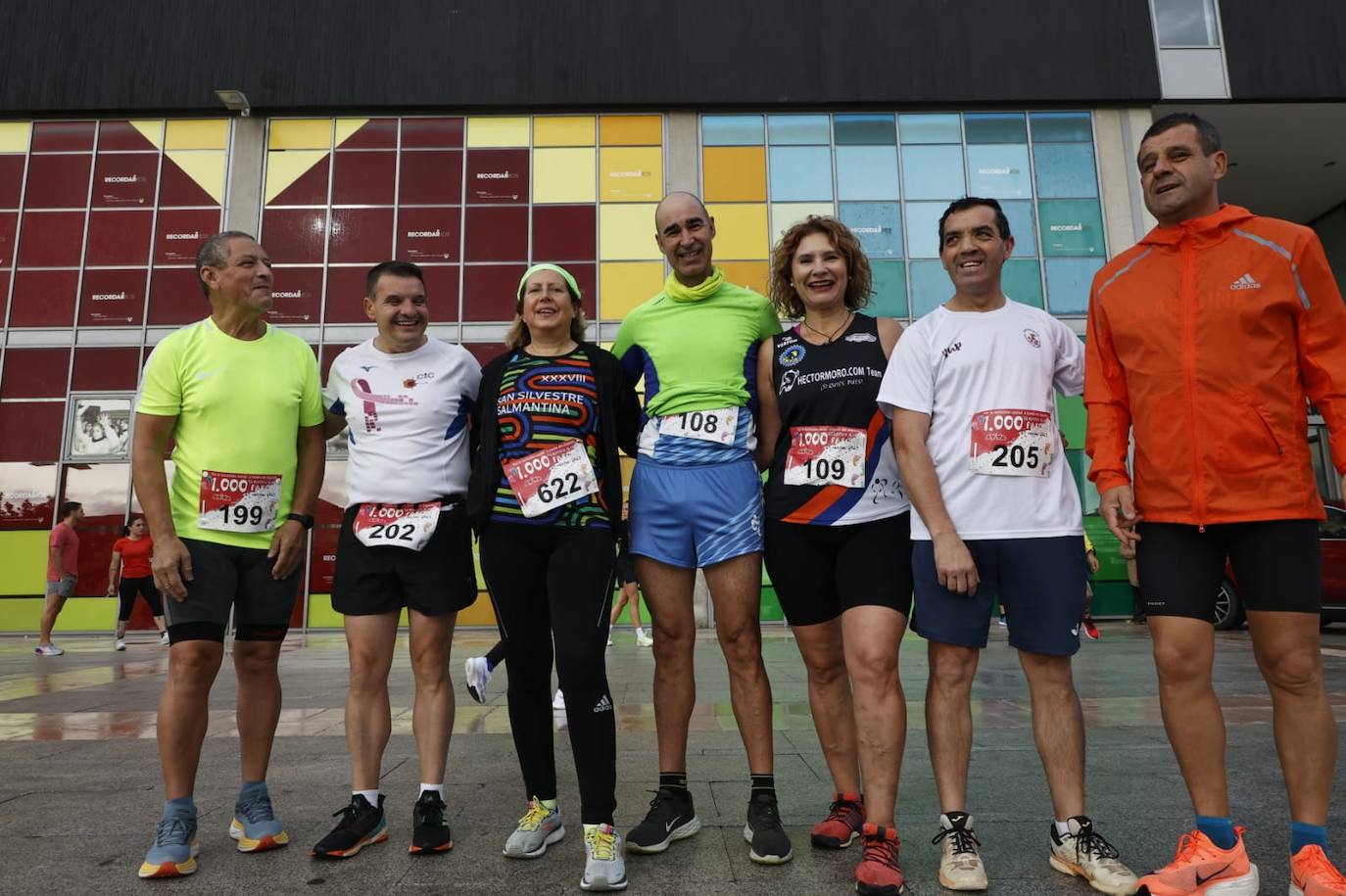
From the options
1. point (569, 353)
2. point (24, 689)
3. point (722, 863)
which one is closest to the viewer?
point (722, 863)

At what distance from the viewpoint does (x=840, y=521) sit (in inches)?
106

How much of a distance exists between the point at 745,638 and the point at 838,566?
0.39 metres

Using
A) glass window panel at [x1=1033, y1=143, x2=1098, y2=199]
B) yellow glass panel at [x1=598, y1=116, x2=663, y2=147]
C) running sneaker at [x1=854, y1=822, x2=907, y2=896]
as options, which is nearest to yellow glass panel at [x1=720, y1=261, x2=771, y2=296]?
yellow glass panel at [x1=598, y1=116, x2=663, y2=147]

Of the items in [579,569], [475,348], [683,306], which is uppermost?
[475,348]

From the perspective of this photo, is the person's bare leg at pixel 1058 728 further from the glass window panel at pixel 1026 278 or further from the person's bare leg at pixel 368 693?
the glass window panel at pixel 1026 278

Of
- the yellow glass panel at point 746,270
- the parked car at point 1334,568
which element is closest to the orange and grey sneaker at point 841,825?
the parked car at point 1334,568

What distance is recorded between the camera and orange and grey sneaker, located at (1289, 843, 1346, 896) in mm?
2052

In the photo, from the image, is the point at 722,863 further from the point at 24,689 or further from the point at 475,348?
the point at 475,348

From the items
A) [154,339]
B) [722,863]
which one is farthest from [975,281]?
[154,339]

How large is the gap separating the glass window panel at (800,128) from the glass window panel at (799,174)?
201 mm

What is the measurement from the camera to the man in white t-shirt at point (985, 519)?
2.47m

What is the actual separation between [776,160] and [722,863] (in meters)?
14.4

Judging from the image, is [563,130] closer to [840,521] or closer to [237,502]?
[237,502]

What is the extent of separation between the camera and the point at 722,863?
2445mm
